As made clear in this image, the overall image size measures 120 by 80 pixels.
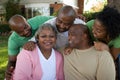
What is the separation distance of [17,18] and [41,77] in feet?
3.18

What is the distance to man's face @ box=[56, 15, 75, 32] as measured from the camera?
4.61 metres

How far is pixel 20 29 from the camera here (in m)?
4.93

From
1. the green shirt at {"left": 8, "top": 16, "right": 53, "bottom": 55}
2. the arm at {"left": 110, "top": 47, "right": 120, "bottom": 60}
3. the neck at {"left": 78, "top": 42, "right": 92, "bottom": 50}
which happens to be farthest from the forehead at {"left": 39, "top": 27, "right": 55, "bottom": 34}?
the arm at {"left": 110, "top": 47, "right": 120, "bottom": 60}

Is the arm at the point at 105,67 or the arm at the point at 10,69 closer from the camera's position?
the arm at the point at 105,67

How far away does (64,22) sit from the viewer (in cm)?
461

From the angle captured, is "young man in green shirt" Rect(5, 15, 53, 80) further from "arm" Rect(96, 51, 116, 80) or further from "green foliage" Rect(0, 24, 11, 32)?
"green foliage" Rect(0, 24, 11, 32)

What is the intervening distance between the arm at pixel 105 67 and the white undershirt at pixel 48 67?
0.61m

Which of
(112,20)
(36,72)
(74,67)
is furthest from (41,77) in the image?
(112,20)

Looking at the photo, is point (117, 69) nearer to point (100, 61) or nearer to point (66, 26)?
Answer: point (100, 61)

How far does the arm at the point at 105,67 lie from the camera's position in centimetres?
432

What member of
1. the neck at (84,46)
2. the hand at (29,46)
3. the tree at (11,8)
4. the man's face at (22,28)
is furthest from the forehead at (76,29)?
the tree at (11,8)

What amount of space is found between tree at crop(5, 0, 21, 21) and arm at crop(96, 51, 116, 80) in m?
23.7

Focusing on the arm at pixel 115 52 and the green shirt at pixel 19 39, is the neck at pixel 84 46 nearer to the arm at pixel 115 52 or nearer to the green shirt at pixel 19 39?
the arm at pixel 115 52

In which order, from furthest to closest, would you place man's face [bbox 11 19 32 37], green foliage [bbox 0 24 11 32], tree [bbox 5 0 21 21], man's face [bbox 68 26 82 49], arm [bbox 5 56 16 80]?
tree [bbox 5 0 21 21] < green foliage [bbox 0 24 11 32] < arm [bbox 5 56 16 80] < man's face [bbox 11 19 32 37] < man's face [bbox 68 26 82 49]
